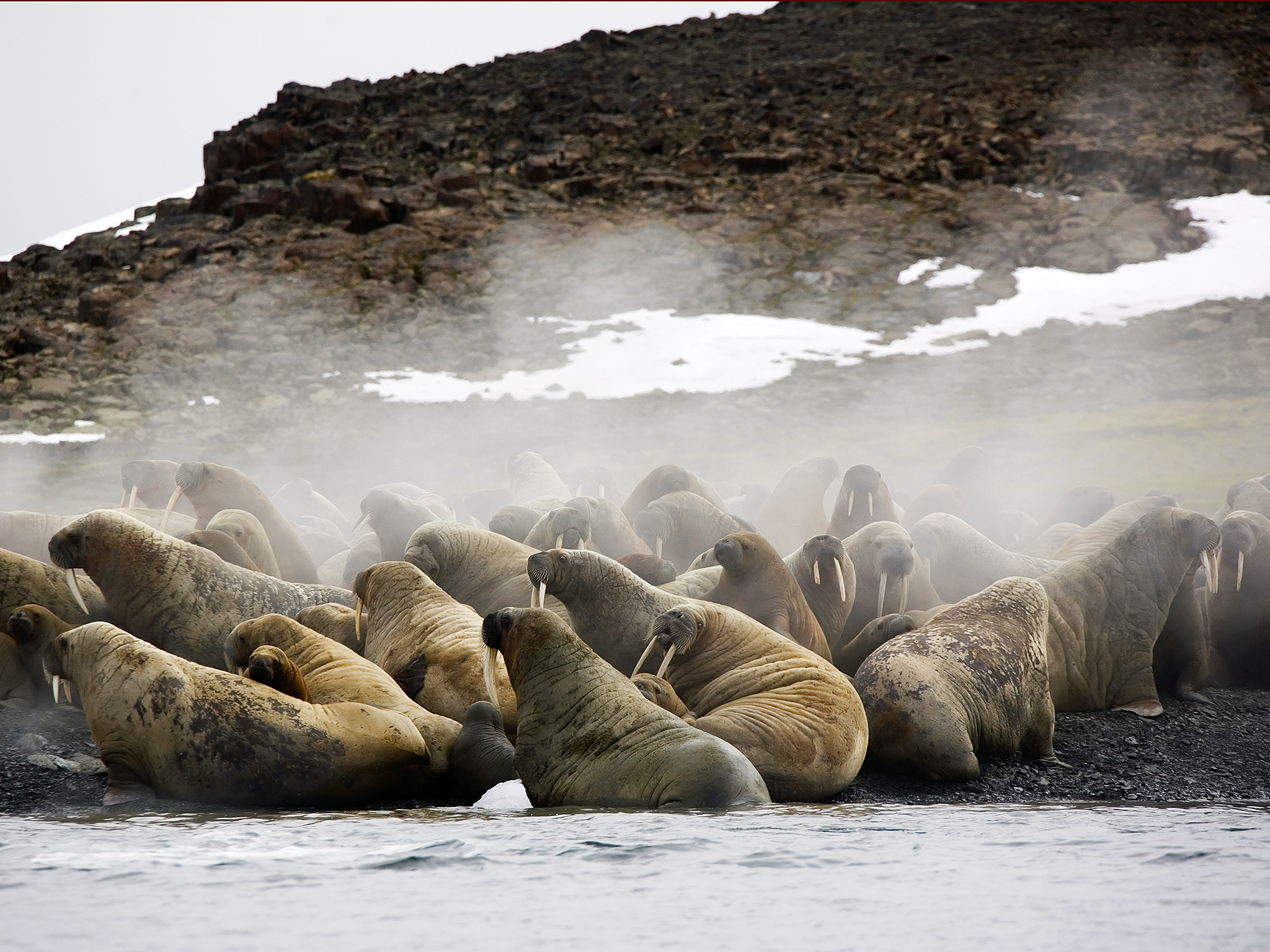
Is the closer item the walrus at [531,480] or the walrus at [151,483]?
the walrus at [151,483]

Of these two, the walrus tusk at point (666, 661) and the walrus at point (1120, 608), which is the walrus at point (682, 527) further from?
the walrus tusk at point (666, 661)

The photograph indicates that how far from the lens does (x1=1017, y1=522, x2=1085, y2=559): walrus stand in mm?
9148

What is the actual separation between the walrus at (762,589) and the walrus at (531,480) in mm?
4510

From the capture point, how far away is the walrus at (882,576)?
731 cm

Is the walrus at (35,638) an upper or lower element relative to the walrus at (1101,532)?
upper

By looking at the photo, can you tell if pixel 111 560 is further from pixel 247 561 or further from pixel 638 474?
pixel 638 474

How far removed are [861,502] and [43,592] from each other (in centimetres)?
593

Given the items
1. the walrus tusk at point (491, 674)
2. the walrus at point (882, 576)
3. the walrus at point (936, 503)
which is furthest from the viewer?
the walrus at point (936, 503)

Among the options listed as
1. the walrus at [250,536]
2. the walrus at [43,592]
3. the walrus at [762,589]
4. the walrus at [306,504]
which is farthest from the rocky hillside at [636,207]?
the walrus at [762,589]

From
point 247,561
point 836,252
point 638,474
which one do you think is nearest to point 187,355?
point 638,474

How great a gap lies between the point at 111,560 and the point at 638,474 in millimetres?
15411

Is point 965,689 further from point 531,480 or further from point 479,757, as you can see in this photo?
point 531,480

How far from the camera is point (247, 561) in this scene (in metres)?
7.25

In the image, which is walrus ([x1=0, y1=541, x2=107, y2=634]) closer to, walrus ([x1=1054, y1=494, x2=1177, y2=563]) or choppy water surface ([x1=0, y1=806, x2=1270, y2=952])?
choppy water surface ([x1=0, y1=806, x2=1270, y2=952])
